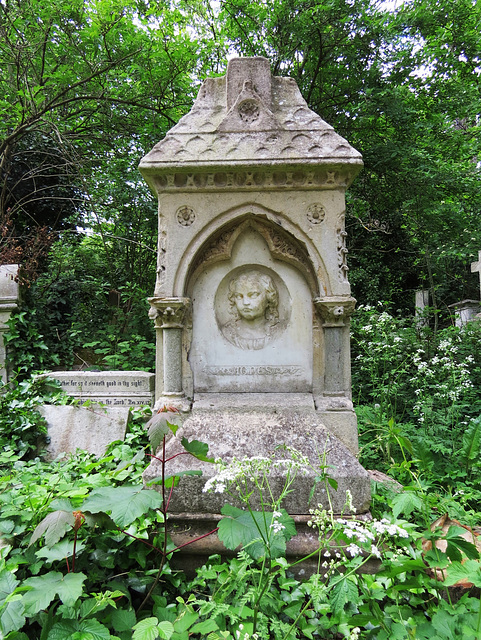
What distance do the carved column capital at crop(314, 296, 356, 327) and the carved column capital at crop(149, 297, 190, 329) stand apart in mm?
876

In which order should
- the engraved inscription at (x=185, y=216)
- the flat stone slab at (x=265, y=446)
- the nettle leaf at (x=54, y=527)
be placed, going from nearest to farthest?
the nettle leaf at (x=54, y=527), the flat stone slab at (x=265, y=446), the engraved inscription at (x=185, y=216)

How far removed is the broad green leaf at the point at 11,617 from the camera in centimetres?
114

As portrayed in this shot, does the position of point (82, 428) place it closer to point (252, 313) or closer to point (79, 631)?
point (252, 313)

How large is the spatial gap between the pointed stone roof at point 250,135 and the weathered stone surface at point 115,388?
2.35 meters

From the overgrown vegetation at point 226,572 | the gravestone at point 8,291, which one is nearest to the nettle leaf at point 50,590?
the overgrown vegetation at point 226,572

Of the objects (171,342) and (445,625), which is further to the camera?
(171,342)

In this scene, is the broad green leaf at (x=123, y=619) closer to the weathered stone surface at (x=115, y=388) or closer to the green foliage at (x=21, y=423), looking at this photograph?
the green foliage at (x=21, y=423)

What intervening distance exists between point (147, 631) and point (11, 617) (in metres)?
0.42

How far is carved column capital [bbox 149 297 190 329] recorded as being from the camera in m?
2.45

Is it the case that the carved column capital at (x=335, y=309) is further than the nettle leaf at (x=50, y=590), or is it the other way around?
the carved column capital at (x=335, y=309)

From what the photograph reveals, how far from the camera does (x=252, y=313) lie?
8.45 ft

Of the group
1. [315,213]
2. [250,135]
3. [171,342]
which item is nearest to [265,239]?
[315,213]

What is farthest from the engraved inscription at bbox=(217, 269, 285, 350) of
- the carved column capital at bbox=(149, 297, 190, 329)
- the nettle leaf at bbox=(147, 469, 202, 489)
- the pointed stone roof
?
the nettle leaf at bbox=(147, 469, 202, 489)

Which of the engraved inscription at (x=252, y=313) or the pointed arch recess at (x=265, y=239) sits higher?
the pointed arch recess at (x=265, y=239)
